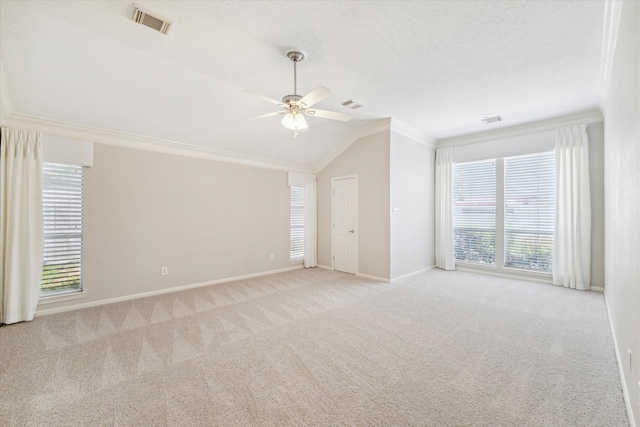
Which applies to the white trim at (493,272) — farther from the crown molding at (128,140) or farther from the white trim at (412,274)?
the crown molding at (128,140)

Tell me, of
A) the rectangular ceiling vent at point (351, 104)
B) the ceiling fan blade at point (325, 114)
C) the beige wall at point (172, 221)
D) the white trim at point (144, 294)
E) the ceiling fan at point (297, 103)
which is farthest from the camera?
the rectangular ceiling vent at point (351, 104)

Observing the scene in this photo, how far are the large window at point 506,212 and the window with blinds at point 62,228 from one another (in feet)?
22.4

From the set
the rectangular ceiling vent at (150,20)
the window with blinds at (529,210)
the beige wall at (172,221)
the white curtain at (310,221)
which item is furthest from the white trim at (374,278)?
the rectangular ceiling vent at (150,20)

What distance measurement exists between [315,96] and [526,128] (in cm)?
467

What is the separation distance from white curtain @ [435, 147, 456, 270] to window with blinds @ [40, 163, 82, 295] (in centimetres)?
654

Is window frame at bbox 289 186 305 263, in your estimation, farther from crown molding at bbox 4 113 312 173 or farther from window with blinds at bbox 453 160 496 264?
window with blinds at bbox 453 160 496 264

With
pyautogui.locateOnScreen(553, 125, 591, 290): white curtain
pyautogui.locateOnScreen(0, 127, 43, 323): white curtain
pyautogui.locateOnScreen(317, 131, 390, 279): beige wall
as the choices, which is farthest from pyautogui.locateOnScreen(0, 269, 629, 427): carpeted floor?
pyautogui.locateOnScreen(317, 131, 390, 279): beige wall

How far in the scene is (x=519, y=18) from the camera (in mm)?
2154

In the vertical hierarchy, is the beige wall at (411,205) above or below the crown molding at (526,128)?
below

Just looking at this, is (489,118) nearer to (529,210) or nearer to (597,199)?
(529,210)

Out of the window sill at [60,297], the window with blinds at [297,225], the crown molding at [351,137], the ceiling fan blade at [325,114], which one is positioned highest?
the crown molding at [351,137]

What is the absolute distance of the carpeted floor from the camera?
168cm

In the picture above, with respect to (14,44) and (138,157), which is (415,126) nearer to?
(138,157)

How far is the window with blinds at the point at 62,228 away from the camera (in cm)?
335
